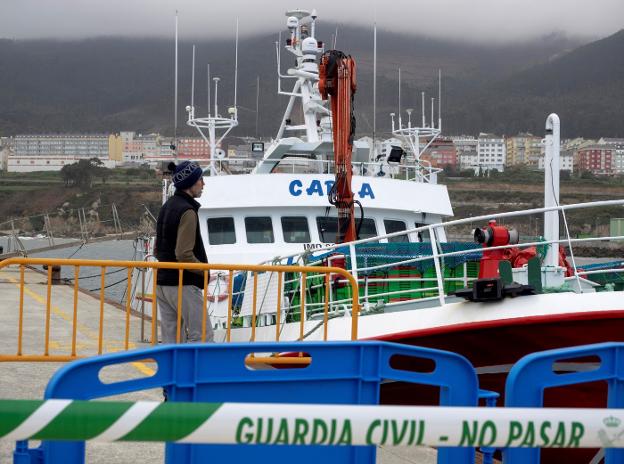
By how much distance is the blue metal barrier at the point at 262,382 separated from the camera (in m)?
3.25

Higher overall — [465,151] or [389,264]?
[465,151]

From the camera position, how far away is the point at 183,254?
656 cm

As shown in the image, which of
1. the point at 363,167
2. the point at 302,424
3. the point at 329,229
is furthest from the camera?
the point at 363,167

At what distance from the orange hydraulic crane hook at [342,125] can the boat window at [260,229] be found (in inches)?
48.4

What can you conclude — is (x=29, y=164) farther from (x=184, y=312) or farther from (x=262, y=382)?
(x=262, y=382)

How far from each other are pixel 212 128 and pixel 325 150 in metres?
3.29

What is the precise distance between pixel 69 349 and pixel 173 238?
3299 mm

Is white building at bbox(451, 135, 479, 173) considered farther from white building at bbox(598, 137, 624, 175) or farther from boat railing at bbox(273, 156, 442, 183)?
boat railing at bbox(273, 156, 442, 183)

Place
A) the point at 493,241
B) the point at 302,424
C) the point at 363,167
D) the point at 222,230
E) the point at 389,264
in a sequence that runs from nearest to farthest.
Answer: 1. the point at 302,424
2. the point at 493,241
3. the point at 389,264
4. the point at 222,230
5. the point at 363,167

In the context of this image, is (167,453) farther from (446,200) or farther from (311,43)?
(311,43)

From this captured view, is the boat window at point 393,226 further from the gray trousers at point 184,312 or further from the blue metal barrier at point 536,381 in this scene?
the blue metal barrier at point 536,381

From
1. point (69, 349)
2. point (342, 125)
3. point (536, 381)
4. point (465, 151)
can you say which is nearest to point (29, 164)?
point (465, 151)

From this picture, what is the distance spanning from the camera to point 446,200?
1388 cm

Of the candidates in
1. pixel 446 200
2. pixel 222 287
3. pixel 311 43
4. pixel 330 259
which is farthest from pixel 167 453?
pixel 311 43
